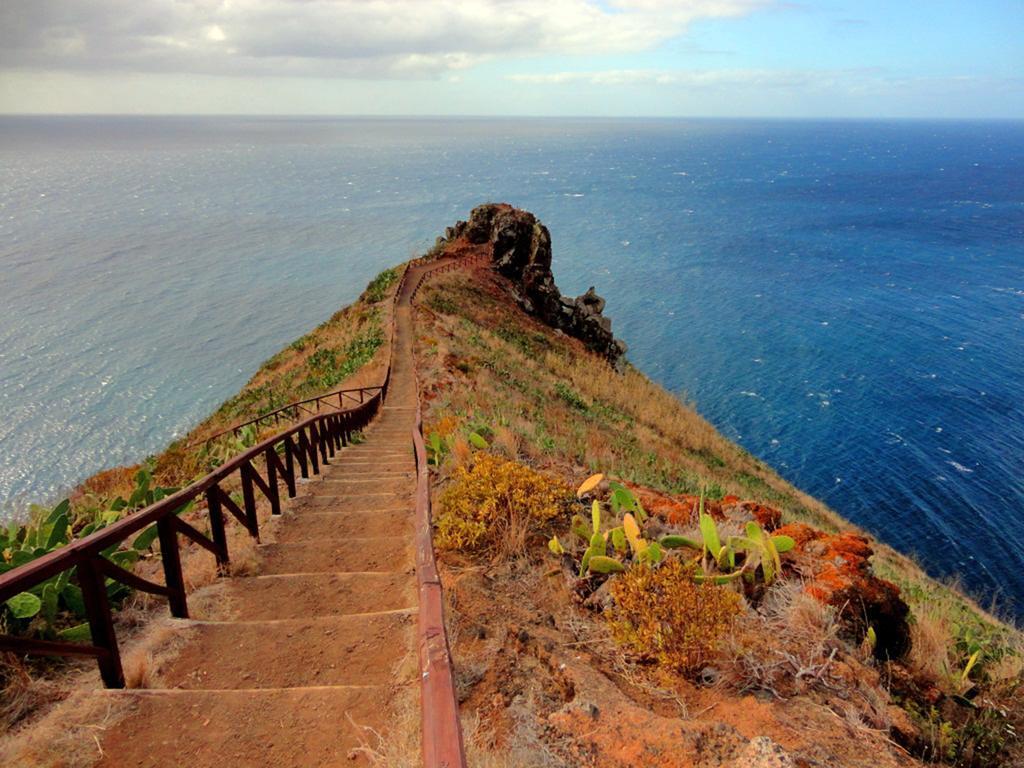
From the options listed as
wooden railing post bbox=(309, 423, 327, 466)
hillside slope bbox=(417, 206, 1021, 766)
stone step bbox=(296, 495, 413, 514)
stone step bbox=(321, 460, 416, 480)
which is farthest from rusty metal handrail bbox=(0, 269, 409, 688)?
wooden railing post bbox=(309, 423, 327, 466)

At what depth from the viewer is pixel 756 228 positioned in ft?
305

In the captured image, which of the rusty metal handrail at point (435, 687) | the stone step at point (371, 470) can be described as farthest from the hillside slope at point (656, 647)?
the stone step at point (371, 470)

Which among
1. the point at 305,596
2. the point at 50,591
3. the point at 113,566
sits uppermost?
the point at 113,566

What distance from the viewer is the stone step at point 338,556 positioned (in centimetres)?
631

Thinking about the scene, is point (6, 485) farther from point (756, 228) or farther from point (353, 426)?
point (756, 228)

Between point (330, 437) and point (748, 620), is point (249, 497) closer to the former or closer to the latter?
point (748, 620)

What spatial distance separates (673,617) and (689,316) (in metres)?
53.7

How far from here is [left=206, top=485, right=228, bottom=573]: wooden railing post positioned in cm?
574

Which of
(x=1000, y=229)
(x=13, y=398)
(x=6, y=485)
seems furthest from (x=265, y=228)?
(x=1000, y=229)

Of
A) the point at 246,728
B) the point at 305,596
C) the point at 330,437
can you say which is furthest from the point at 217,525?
the point at 330,437

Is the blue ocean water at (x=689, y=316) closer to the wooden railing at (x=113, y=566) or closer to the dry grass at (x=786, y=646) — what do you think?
the dry grass at (x=786, y=646)

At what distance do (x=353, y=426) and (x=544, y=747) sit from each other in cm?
1383

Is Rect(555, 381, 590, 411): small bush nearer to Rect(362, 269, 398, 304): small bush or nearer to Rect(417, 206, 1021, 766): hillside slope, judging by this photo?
Rect(417, 206, 1021, 766): hillside slope

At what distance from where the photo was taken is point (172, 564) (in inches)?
193
